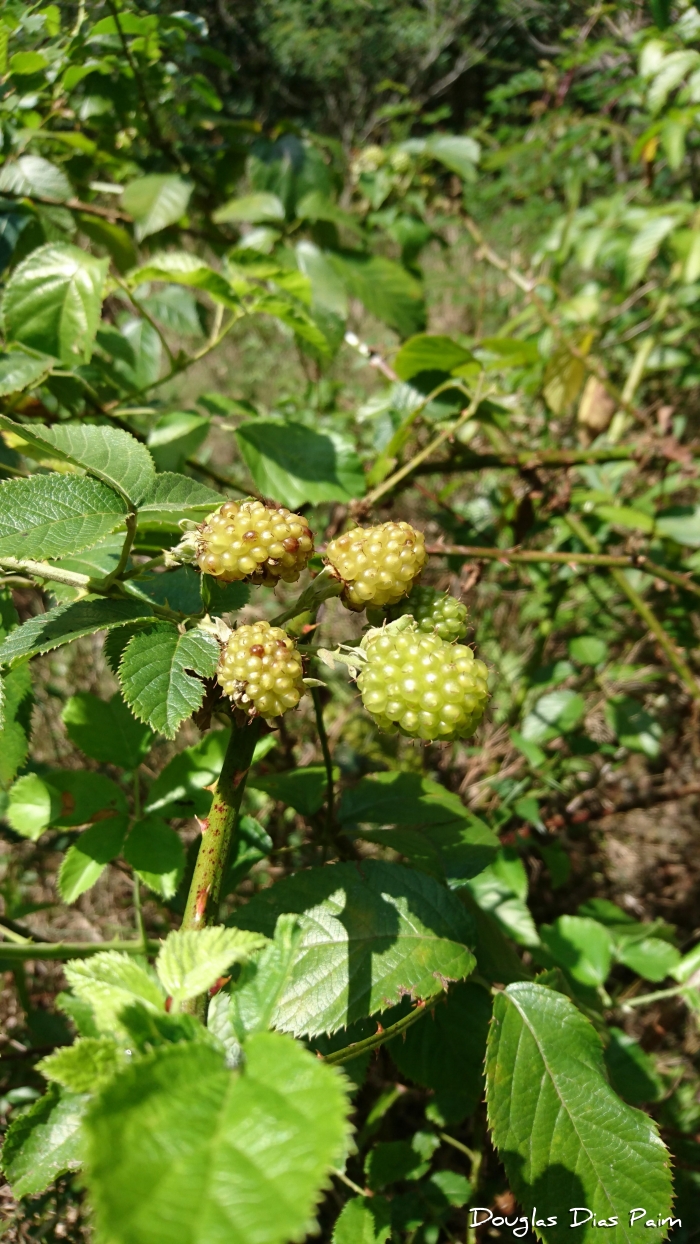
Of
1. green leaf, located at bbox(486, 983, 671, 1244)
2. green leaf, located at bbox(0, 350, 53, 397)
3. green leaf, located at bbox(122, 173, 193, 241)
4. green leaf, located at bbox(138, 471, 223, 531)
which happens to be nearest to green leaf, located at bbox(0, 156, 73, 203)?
green leaf, located at bbox(122, 173, 193, 241)

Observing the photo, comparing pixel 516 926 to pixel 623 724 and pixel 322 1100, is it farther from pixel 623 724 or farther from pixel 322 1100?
pixel 322 1100

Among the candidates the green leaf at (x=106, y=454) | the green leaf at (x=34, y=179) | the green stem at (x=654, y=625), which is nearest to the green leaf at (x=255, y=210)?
the green leaf at (x=34, y=179)

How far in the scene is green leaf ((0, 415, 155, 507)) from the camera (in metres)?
0.82

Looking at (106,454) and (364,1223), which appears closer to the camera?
(106,454)

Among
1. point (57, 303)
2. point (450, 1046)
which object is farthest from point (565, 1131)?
point (57, 303)

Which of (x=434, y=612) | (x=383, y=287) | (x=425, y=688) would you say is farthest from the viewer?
(x=383, y=287)

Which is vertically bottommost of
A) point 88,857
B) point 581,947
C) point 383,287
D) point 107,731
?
point 581,947

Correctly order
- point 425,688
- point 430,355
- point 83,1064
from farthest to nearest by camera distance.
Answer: point 430,355
point 425,688
point 83,1064

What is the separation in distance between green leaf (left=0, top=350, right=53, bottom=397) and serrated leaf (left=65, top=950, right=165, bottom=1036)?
1.03m

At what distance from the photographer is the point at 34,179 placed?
1.70 m

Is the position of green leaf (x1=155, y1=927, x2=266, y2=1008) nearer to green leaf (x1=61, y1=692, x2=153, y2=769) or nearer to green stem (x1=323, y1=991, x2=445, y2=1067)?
green stem (x1=323, y1=991, x2=445, y2=1067)

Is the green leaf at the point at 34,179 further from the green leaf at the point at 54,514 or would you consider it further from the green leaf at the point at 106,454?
the green leaf at the point at 54,514

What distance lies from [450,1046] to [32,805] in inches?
33.0

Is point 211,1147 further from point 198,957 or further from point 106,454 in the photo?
point 106,454
